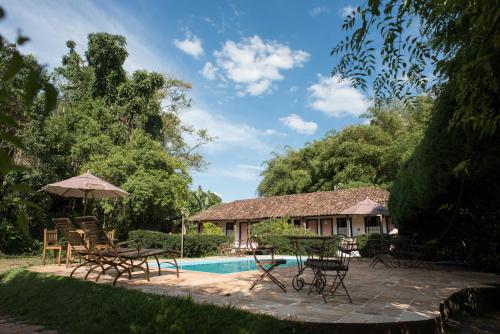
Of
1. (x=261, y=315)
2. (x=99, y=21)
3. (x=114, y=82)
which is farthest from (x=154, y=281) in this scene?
(x=114, y=82)

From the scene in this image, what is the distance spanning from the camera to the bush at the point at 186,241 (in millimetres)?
15859

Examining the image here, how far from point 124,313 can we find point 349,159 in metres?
26.7

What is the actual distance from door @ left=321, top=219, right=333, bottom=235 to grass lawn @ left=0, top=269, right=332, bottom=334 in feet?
65.9

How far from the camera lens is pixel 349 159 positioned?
95.4 ft

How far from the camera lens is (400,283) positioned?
722 centimetres

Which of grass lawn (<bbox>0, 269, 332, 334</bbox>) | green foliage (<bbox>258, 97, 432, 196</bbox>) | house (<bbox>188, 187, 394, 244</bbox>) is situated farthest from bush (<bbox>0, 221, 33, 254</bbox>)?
green foliage (<bbox>258, 97, 432, 196</bbox>)

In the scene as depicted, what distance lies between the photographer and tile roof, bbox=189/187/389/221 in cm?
2286

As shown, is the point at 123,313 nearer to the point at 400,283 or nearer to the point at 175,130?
the point at 400,283

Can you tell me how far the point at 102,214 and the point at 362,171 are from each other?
1980 cm

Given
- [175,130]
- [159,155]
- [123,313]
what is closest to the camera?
[123,313]

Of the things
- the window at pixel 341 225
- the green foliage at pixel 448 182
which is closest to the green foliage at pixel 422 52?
the green foliage at pixel 448 182

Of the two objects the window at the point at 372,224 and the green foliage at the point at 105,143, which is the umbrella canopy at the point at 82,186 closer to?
the green foliage at the point at 105,143

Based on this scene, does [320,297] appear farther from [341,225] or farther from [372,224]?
[341,225]

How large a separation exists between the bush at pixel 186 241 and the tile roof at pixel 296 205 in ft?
22.9
